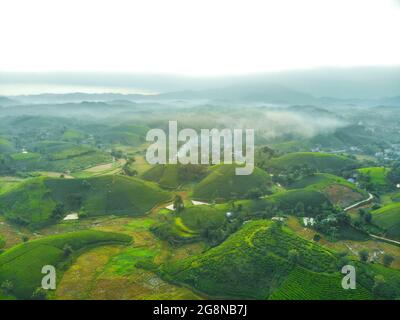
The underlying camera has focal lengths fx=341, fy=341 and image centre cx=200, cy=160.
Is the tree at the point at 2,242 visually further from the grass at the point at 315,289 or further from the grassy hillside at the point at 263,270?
the grass at the point at 315,289

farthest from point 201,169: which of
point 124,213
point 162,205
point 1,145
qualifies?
point 1,145

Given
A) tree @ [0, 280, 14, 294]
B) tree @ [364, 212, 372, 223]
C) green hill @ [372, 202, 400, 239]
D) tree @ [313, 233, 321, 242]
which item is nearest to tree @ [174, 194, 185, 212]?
tree @ [313, 233, 321, 242]

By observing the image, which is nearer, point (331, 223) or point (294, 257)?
point (294, 257)

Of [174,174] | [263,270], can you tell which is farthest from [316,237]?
[174,174]

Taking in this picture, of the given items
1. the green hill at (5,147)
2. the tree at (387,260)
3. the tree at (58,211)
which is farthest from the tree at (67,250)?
the green hill at (5,147)

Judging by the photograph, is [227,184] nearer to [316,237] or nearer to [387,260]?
[316,237]
